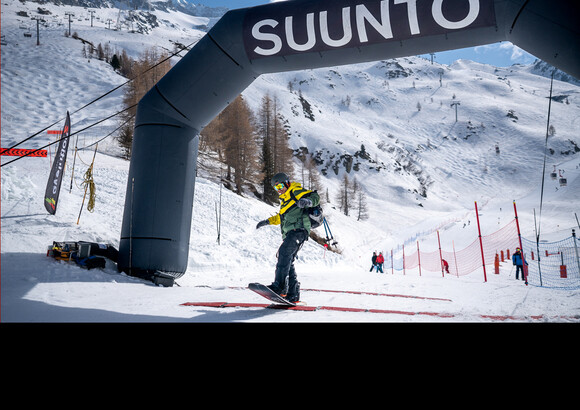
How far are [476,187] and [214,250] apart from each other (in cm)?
7511

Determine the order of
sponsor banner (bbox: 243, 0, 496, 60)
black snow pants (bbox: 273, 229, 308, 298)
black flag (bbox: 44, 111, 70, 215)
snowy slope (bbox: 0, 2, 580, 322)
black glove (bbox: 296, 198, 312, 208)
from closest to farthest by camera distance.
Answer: snowy slope (bbox: 0, 2, 580, 322), black glove (bbox: 296, 198, 312, 208), black snow pants (bbox: 273, 229, 308, 298), sponsor banner (bbox: 243, 0, 496, 60), black flag (bbox: 44, 111, 70, 215)

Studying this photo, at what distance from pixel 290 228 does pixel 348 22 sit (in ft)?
10.1

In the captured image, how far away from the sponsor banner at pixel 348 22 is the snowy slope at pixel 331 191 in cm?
307

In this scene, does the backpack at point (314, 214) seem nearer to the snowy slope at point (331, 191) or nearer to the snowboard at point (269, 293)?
the snowboard at point (269, 293)

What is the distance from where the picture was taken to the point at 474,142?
308ft

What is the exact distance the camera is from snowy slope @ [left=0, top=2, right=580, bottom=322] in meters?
3.82

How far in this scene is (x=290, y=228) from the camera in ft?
14.1

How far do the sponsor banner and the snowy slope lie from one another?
10.1 ft

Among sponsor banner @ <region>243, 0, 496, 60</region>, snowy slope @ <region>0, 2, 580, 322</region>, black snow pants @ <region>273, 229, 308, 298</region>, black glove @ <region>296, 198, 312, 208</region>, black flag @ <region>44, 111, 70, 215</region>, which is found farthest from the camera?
black flag @ <region>44, 111, 70, 215</region>

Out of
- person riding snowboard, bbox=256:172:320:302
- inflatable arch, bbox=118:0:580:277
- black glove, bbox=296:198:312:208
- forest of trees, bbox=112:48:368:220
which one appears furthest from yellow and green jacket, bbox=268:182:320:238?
forest of trees, bbox=112:48:368:220

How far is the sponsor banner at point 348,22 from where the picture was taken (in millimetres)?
4457

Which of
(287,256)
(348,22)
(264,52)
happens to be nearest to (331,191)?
(264,52)

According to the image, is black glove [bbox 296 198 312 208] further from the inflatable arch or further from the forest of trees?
the forest of trees

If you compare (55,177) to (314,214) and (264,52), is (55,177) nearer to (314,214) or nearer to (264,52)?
(264,52)
